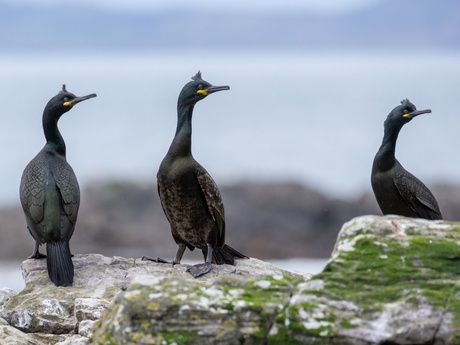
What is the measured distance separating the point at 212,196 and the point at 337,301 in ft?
13.1

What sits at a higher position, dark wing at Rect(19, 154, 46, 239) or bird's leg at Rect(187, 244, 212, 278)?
dark wing at Rect(19, 154, 46, 239)

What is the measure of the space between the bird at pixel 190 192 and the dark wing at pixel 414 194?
5.22 feet

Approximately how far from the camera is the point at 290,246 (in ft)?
75.5

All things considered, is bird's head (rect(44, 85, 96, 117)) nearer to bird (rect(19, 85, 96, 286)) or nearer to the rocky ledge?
bird (rect(19, 85, 96, 286))

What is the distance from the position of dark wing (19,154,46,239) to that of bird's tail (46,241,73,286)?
0.60 feet

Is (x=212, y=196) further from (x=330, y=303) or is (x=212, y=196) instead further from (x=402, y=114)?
(x=330, y=303)

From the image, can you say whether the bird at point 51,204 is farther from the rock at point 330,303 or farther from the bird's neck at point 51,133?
the rock at point 330,303

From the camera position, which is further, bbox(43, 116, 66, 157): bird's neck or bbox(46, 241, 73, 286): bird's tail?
bbox(43, 116, 66, 157): bird's neck

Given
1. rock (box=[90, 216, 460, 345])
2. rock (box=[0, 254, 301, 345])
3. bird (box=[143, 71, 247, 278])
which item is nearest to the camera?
rock (box=[90, 216, 460, 345])

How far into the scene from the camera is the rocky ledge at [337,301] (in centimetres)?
503

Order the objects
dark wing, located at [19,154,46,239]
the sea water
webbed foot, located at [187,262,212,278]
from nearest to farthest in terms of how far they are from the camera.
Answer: webbed foot, located at [187,262,212,278]
dark wing, located at [19,154,46,239]
the sea water

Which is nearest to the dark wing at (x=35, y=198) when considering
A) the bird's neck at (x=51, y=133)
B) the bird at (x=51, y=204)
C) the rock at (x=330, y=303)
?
the bird at (x=51, y=204)

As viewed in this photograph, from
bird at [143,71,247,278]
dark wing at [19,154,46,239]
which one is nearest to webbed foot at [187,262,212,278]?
bird at [143,71,247,278]

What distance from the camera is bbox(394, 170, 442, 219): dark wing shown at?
9.36 m
